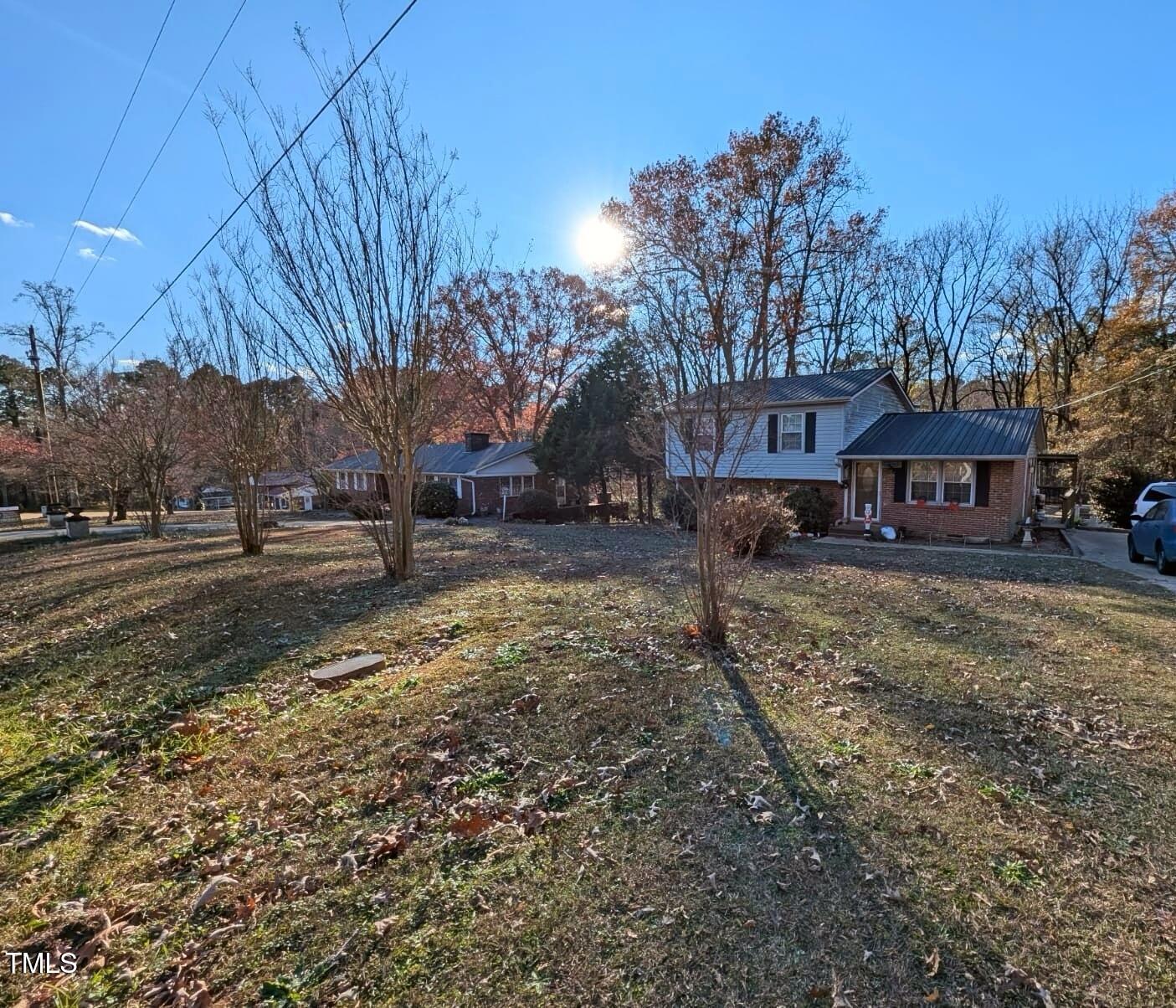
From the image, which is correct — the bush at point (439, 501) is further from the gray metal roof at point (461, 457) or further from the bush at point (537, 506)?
the bush at point (537, 506)

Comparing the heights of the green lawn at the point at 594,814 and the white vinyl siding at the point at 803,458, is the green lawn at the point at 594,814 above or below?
below

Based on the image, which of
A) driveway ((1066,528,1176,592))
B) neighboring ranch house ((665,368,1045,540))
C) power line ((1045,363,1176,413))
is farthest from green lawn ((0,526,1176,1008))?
power line ((1045,363,1176,413))

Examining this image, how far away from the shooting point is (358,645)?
528cm

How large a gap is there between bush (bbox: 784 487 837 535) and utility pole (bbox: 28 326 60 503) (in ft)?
82.8

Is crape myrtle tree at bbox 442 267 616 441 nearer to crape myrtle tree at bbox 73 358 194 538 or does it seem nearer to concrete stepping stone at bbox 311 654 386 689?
crape myrtle tree at bbox 73 358 194 538

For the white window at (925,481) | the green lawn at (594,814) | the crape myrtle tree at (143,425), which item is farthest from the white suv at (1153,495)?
Answer: the crape myrtle tree at (143,425)

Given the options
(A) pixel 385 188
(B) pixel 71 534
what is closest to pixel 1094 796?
(A) pixel 385 188

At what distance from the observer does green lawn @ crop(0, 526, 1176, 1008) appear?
1.93 metres

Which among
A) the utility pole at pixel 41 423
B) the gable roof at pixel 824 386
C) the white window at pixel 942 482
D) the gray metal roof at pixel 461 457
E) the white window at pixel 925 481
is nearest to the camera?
the white window at pixel 942 482

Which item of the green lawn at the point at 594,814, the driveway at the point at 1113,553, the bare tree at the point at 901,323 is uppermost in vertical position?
the bare tree at the point at 901,323

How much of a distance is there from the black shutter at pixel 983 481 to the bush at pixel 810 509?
11.7ft

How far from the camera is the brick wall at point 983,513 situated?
47.4ft

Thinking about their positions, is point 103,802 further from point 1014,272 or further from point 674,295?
point 1014,272

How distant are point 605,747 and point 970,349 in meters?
32.7
